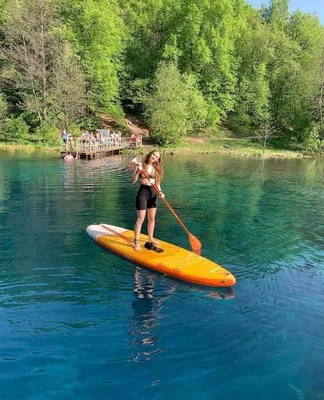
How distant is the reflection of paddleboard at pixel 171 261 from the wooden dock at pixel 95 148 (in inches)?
804

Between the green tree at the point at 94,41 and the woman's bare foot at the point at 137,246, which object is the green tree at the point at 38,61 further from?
the woman's bare foot at the point at 137,246

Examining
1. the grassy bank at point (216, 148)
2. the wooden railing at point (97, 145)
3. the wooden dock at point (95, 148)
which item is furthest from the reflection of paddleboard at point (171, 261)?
the grassy bank at point (216, 148)

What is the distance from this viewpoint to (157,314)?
6.31 m

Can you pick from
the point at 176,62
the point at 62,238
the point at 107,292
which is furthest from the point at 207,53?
the point at 107,292

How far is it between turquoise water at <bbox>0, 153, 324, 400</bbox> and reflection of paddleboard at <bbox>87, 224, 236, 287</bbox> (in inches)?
8.0

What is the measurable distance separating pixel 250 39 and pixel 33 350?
53.7 meters

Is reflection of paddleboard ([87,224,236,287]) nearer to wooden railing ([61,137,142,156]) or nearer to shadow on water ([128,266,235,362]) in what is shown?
shadow on water ([128,266,235,362])

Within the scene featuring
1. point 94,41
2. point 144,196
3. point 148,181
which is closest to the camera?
point 148,181

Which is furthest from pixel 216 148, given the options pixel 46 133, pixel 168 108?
pixel 46 133

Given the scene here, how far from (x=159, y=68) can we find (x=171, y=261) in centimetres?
3655

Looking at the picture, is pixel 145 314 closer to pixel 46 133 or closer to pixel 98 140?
pixel 98 140

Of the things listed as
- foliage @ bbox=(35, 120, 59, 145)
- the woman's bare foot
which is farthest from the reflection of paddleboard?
foliage @ bbox=(35, 120, 59, 145)

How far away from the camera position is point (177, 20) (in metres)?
46.3

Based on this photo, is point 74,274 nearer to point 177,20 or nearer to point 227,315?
point 227,315
